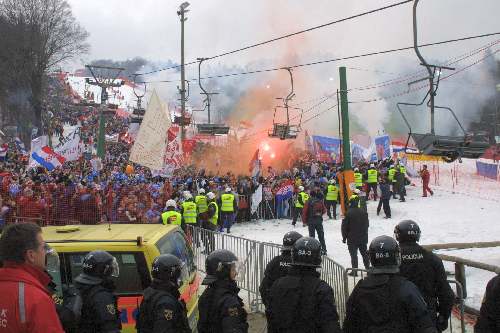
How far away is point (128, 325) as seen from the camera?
5.70 meters

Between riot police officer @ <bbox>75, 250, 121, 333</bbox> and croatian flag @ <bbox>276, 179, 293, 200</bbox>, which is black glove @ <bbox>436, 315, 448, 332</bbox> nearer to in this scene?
riot police officer @ <bbox>75, 250, 121, 333</bbox>

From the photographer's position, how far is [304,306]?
3.78 meters

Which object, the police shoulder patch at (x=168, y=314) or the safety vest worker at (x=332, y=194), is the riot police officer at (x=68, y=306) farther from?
the safety vest worker at (x=332, y=194)

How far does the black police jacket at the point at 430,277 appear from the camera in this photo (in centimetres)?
489

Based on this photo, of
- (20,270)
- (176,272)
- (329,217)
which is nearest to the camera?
(20,270)

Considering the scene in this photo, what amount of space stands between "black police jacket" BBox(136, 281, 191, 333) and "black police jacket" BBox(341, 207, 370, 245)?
7235 mm

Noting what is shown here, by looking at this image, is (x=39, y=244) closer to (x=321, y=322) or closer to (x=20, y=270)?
(x=20, y=270)

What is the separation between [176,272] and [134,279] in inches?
72.8

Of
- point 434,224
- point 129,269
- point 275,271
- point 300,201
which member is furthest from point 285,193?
point 129,269

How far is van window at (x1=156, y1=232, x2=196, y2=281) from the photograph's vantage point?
6.02 metres

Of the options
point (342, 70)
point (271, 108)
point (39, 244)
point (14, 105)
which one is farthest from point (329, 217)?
point (271, 108)

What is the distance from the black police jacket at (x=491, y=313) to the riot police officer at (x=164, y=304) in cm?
211

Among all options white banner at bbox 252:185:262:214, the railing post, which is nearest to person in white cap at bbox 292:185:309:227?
white banner at bbox 252:185:262:214

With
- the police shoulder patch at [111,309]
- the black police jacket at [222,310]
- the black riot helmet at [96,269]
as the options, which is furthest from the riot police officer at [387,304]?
the black riot helmet at [96,269]
